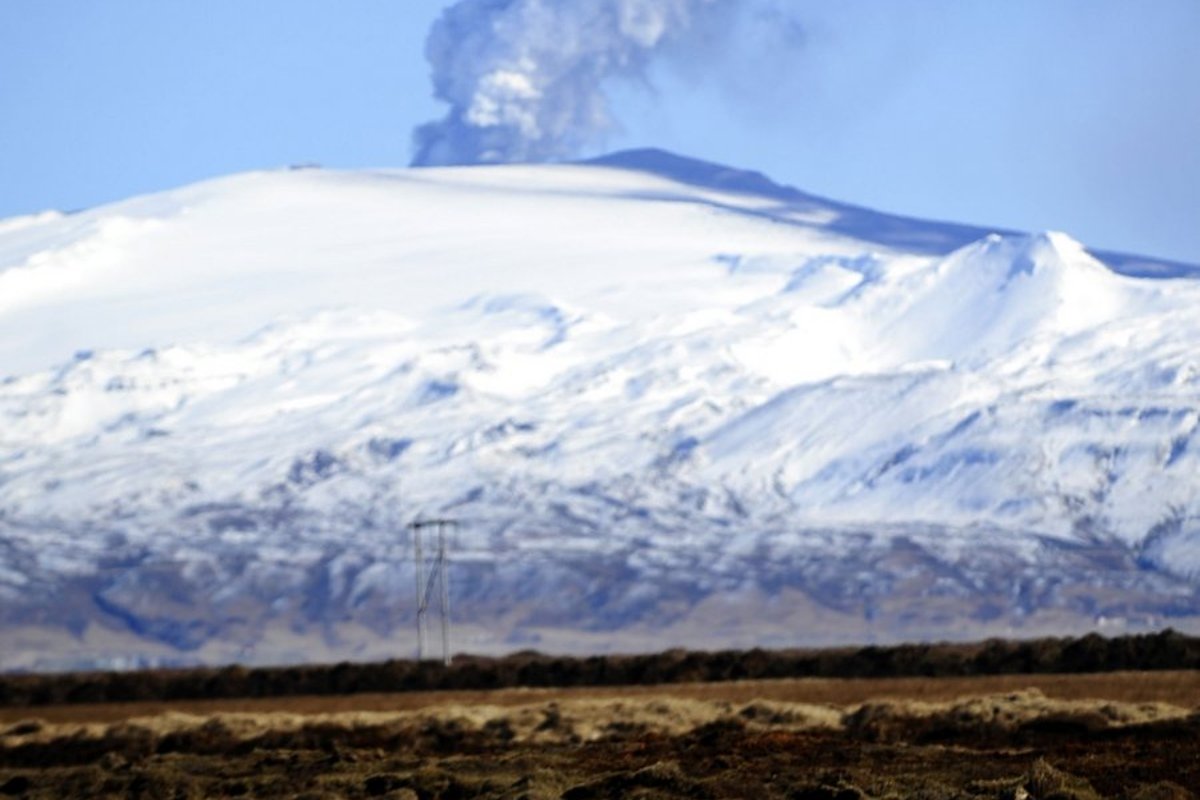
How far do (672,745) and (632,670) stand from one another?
37373 millimetres

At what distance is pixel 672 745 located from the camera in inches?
2224

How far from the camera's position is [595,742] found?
60656mm

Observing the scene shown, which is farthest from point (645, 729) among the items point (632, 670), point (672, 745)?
point (632, 670)

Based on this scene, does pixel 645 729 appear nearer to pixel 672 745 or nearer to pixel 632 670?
pixel 672 745

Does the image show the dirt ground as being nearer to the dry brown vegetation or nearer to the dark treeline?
the dry brown vegetation

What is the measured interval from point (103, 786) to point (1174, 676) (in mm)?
35676

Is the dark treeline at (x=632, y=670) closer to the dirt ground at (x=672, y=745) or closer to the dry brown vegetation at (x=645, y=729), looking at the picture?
the dry brown vegetation at (x=645, y=729)

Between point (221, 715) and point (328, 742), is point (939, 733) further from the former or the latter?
point (221, 715)

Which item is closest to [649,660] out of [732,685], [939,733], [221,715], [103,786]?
[732,685]

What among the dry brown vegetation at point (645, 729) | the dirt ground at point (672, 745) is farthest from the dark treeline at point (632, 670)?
the dirt ground at point (672, 745)

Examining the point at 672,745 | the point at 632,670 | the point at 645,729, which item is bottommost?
the point at 672,745

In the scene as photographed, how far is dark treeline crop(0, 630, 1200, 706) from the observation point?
281 feet

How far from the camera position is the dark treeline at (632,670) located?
85.5 m

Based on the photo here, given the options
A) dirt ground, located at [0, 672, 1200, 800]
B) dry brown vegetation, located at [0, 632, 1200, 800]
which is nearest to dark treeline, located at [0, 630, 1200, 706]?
dry brown vegetation, located at [0, 632, 1200, 800]
